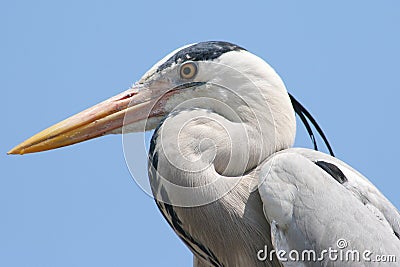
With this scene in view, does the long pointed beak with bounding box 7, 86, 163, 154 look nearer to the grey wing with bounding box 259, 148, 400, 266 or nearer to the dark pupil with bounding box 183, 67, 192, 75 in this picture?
the dark pupil with bounding box 183, 67, 192, 75

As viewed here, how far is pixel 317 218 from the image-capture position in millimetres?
3578

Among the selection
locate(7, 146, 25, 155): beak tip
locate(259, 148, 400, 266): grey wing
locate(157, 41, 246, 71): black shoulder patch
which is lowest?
locate(259, 148, 400, 266): grey wing

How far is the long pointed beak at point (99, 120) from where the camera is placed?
4156 millimetres

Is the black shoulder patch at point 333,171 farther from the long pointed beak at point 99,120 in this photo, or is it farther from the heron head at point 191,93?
the long pointed beak at point 99,120

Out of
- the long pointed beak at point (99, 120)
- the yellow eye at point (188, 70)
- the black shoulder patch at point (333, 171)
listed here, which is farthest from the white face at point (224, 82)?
the black shoulder patch at point (333, 171)

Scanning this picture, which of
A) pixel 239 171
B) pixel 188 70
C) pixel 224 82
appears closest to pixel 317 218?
pixel 239 171

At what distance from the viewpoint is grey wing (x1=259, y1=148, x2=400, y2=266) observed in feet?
11.7

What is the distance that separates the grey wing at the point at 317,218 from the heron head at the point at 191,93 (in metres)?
0.38

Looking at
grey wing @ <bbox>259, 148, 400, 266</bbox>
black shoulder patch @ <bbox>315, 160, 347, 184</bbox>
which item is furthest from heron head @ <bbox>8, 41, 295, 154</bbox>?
grey wing @ <bbox>259, 148, 400, 266</bbox>

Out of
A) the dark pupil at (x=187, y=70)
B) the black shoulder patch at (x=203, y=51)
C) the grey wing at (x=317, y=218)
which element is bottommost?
the grey wing at (x=317, y=218)

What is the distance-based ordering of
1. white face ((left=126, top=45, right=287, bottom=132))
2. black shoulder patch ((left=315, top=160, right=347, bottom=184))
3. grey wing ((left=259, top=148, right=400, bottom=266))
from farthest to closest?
white face ((left=126, top=45, right=287, bottom=132)), black shoulder patch ((left=315, top=160, right=347, bottom=184)), grey wing ((left=259, top=148, right=400, bottom=266))

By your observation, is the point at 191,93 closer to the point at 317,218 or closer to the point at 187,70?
the point at 187,70

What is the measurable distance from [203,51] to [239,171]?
57cm

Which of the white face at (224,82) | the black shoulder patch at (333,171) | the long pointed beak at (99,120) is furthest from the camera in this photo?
the long pointed beak at (99,120)
